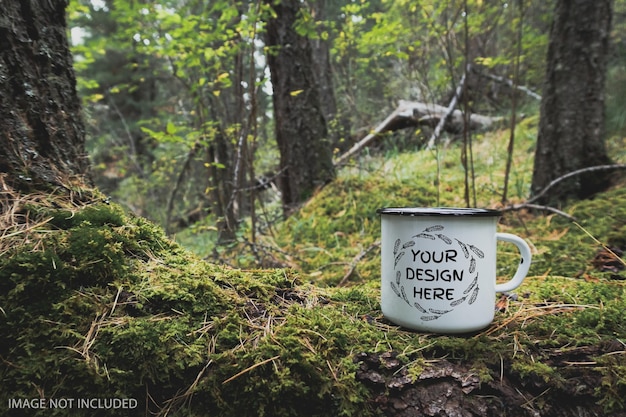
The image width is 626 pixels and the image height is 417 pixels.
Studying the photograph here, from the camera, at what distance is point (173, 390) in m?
0.79

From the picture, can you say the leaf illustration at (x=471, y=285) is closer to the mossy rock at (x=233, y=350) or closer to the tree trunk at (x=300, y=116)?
the mossy rock at (x=233, y=350)

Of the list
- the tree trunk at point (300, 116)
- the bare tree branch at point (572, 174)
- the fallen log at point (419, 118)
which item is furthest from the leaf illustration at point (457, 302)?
the fallen log at point (419, 118)

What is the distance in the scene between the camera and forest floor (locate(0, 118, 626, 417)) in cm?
77

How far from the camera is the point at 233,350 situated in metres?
0.82

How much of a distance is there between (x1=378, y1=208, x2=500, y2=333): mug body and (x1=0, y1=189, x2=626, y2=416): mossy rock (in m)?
0.05

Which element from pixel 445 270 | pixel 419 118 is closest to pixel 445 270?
pixel 445 270

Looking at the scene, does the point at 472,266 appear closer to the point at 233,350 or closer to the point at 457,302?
the point at 457,302

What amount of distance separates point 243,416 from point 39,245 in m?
0.70

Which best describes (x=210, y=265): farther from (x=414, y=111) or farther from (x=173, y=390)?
(x=414, y=111)

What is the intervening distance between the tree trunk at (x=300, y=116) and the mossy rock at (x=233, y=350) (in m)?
2.68

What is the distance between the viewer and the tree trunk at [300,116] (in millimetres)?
3613

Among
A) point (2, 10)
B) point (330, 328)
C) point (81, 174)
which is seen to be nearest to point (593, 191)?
point (330, 328)

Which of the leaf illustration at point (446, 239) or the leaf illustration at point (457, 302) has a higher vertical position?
the leaf illustration at point (446, 239)

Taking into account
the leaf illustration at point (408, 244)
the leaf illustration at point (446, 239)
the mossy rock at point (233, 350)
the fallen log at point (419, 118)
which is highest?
the fallen log at point (419, 118)
